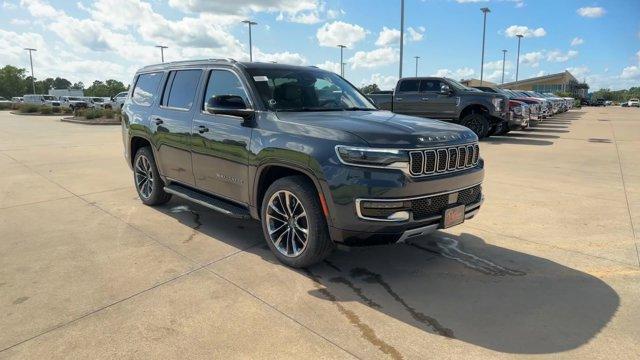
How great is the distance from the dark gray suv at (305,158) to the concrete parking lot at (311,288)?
49 cm

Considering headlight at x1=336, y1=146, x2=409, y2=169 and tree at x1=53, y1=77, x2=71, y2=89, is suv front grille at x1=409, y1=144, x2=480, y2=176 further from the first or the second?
tree at x1=53, y1=77, x2=71, y2=89

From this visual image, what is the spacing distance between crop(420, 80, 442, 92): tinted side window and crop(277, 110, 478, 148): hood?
11.4 meters

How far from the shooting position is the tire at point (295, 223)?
12.5 feet

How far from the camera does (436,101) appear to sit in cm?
1504

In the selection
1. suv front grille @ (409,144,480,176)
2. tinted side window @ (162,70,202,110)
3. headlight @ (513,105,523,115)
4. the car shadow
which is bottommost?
the car shadow

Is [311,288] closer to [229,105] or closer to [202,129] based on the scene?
[229,105]

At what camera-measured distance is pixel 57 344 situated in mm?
2953

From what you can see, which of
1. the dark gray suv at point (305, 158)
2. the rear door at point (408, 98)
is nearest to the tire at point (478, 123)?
the rear door at point (408, 98)

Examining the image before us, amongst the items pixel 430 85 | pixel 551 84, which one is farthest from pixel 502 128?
pixel 551 84

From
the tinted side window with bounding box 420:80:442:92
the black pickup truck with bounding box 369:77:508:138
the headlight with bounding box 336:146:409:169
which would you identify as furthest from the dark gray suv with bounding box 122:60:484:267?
the tinted side window with bounding box 420:80:442:92

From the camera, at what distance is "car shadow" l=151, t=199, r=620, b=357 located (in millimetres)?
3086

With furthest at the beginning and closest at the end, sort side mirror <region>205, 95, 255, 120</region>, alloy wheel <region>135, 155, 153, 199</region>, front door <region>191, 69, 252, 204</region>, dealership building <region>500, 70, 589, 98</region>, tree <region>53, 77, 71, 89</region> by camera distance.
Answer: tree <region>53, 77, 71, 89</region> → dealership building <region>500, 70, 589, 98</region> → alloy wheel <region>135, 155, 153, 199</region> → front door <region>191, 69, 252, 204</region> → side mirror <region>205, 95, 255, 120</region>

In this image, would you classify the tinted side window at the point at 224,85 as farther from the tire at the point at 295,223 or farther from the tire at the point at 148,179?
the tire at the point at 148,179

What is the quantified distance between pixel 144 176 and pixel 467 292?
4676mm
